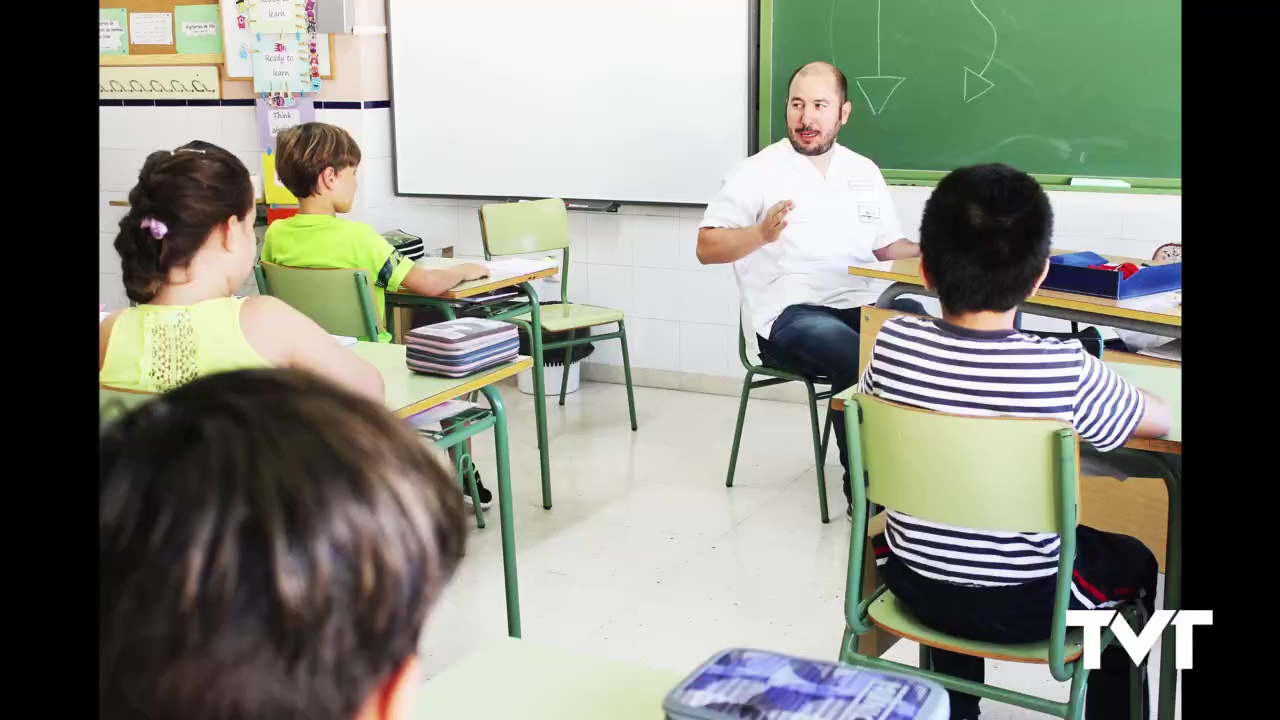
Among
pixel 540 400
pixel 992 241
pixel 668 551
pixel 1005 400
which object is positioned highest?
pixel 992 241

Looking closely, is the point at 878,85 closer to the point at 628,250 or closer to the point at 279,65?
the point at 628,250

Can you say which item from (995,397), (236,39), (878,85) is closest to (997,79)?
(878,85)

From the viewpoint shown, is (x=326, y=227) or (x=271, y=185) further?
(x=271, y=185)

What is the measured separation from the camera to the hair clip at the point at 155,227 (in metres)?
2.22

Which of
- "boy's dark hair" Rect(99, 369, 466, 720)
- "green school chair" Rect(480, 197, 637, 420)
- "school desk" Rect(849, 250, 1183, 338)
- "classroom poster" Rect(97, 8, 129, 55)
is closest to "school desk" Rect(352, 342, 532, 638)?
"school desk" Rect(849, 250, 1183, 338)

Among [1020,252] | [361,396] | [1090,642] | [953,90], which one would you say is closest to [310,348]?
[1020,252]

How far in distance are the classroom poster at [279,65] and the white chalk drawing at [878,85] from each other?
2.47 m

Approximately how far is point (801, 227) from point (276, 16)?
2920 mm

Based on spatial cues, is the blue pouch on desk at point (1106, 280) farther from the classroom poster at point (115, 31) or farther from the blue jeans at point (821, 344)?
the classroom poster at point (115, 31)

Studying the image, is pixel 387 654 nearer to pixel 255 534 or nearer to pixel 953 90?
pixel 255 534

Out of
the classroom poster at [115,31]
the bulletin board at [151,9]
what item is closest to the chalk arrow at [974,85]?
the bulletin board at [151,9]

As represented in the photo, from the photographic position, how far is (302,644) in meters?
0.47

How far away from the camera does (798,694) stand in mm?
1044
